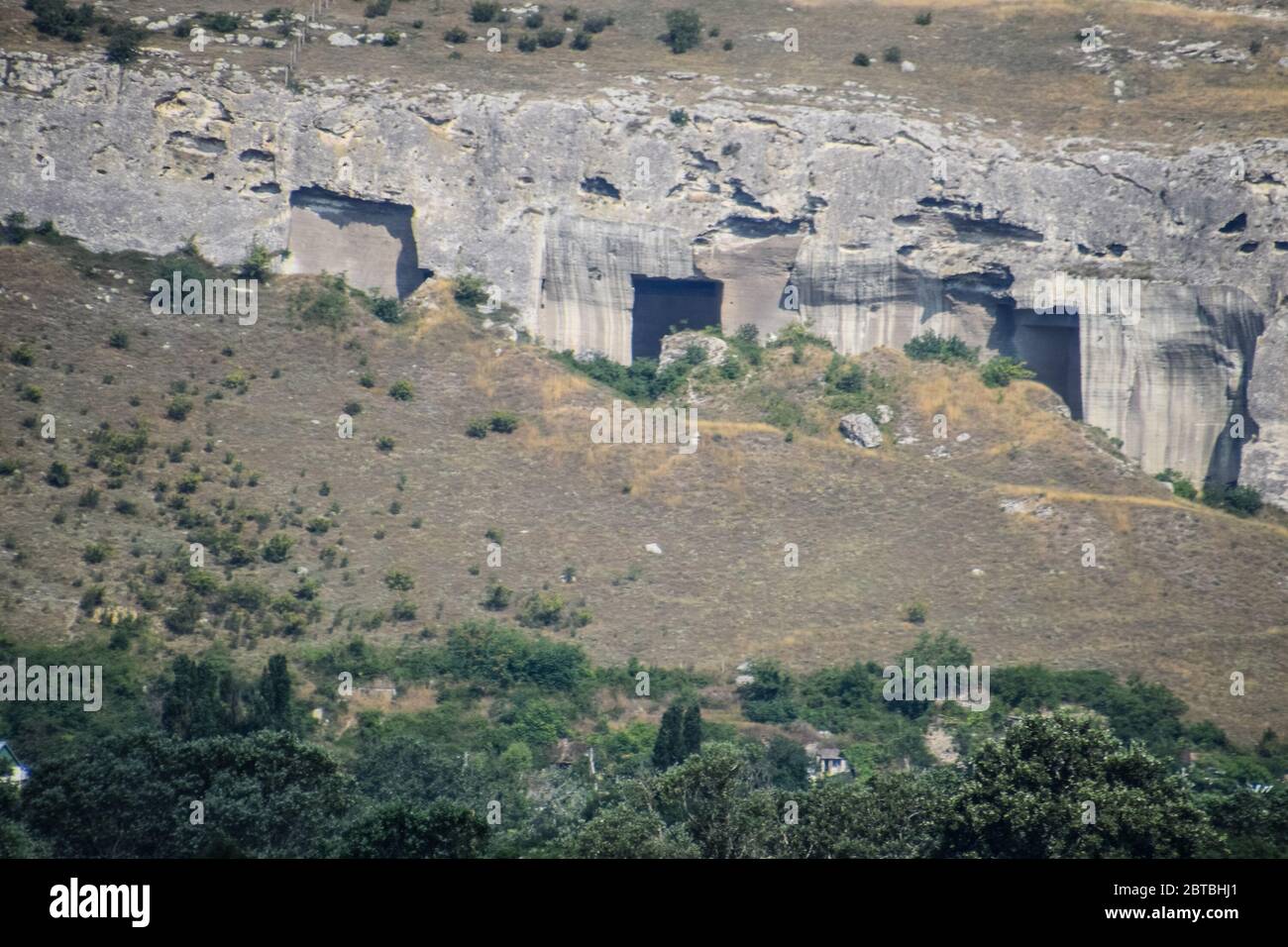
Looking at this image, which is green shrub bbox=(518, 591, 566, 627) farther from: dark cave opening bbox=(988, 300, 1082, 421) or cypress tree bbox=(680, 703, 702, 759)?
dark cave opening bbox=(988, 300, 1082, 421)

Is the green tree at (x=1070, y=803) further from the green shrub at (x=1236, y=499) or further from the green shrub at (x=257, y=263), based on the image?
the green shrub at (x=257, y=263)

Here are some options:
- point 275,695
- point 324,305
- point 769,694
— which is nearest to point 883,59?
point 324,305

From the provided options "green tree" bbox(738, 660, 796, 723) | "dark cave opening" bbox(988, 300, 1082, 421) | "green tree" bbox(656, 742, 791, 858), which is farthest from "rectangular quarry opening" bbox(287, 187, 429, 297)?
"green tree" bbox(656, 742, 791, 858)

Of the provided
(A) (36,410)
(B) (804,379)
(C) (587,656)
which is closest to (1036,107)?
(B) (804,379)

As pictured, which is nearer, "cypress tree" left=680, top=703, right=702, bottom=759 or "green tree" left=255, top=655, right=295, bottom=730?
"green tree" left=255, top=655, right=295, bottom=730

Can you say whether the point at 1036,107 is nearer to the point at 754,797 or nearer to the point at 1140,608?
the point at 1140,608

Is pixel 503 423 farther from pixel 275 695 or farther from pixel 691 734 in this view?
pixel 275 695

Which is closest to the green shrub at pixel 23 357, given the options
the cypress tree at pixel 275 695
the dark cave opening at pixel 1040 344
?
the cypress tree at pixel 275 695

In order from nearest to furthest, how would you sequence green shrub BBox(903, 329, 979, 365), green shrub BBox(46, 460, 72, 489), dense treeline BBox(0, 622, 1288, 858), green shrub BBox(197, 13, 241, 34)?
dense treeline BBox(0, 622, 1288, 858) < green shrub BBox(46, 460, 72, 489) < green shrub BBox(903, 329, 979, 365) < green shrub BBox(197, 13, 241, 34)
